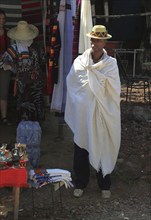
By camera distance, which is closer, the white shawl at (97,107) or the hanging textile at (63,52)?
the white shawl at (97,107)

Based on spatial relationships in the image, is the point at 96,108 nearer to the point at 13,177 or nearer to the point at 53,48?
the point at 13,177

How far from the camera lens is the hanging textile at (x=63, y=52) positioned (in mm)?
5551

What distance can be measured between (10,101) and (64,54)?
209 centimetres

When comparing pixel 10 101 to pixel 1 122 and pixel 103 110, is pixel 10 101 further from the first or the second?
pixel 103 110

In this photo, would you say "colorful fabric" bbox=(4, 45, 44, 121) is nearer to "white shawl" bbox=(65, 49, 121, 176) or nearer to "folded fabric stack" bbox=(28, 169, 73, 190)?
"white shawl" bbox=(65, 49, 121, 176)

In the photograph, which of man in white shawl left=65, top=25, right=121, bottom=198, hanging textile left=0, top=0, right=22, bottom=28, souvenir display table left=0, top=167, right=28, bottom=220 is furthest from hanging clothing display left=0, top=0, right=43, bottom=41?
souvenir display table left=0, top=167, right=28, bottom=220

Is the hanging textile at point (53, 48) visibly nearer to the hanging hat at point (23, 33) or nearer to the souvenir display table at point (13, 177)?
the hanging hat at point (23, 33)

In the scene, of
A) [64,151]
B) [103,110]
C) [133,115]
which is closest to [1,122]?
[64,151]

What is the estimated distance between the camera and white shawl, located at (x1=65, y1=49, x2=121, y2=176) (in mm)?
4262

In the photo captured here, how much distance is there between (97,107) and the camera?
433 centimetres

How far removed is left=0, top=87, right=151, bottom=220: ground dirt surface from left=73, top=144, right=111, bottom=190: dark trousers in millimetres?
142

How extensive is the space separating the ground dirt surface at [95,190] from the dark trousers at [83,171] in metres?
0.14

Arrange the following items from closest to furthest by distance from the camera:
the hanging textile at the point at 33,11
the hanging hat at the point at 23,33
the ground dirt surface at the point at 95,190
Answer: the ground dirt surface at the point at 95,190 → the hanging hat at the point at 23,33 → the hanging textile at the point at 33,11

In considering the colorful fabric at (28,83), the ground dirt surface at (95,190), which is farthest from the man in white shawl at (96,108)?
the colorful fabric at (28,83)
